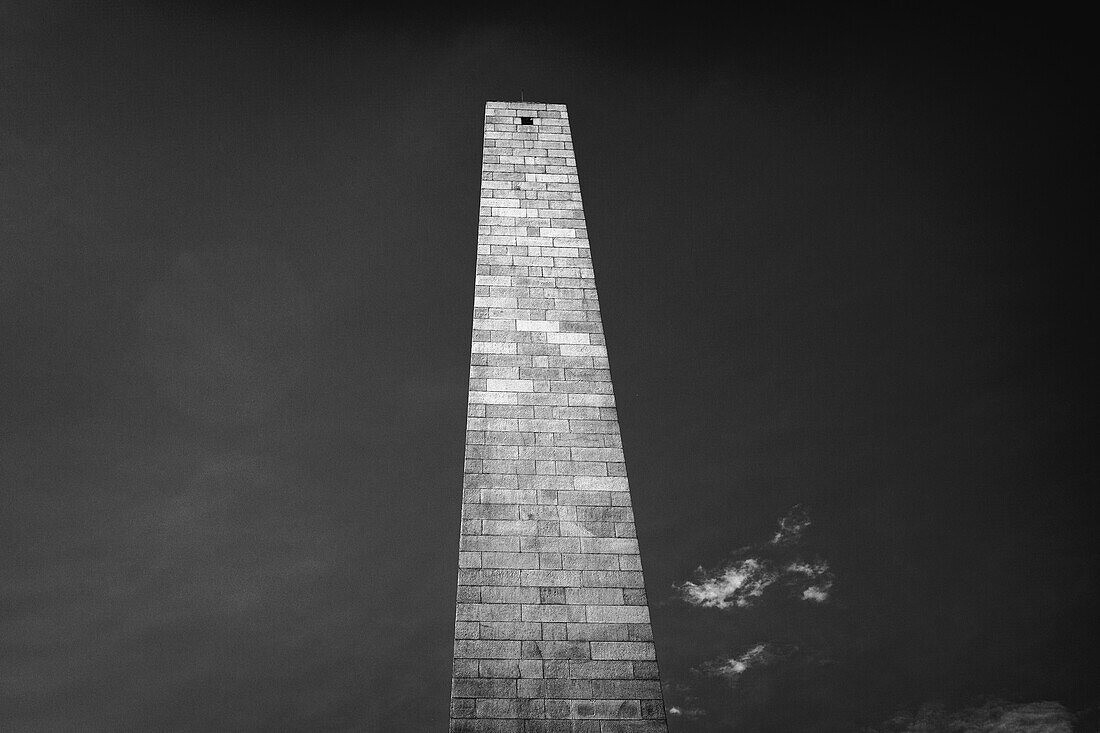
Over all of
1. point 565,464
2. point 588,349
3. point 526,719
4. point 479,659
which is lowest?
point 526,719

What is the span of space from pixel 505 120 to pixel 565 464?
9.80 meters

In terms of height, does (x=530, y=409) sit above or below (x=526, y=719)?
above

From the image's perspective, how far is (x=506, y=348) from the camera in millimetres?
13922

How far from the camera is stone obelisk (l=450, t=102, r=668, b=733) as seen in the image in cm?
1044

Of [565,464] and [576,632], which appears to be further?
[565,464]

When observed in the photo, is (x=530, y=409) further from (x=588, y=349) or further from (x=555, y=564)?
(x=555, y=564)

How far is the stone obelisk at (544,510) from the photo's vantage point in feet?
34.2

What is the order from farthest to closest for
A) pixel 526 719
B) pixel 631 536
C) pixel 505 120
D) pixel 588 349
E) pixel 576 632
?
pixel 505 120, pixel 588 349, pixel 631 536, pixel 576 632, pixel 526 719

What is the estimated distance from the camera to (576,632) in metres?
11.0

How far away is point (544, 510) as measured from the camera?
12.1m

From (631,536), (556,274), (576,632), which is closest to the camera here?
(576,632)

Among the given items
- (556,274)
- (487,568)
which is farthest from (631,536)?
(556,274)

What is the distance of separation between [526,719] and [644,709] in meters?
1.73

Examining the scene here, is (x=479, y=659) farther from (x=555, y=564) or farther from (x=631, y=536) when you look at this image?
(x=631, y=536)
